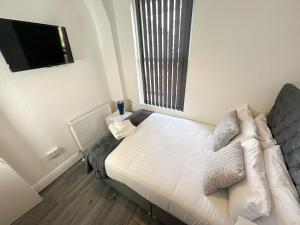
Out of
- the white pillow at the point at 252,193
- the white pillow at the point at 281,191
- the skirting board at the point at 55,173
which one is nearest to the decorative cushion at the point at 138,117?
the skirting board at the point at 55,173

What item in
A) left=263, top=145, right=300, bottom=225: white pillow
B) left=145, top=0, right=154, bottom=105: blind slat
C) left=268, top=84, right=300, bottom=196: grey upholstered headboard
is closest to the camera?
left=263, top=145, right=300, bottom=225: white pillow

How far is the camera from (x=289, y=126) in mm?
1047

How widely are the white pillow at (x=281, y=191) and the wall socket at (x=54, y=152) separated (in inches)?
87.3

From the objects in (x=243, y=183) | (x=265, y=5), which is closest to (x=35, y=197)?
(x=243, y=183)

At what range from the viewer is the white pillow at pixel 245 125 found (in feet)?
3.92

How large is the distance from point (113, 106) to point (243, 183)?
231 cm

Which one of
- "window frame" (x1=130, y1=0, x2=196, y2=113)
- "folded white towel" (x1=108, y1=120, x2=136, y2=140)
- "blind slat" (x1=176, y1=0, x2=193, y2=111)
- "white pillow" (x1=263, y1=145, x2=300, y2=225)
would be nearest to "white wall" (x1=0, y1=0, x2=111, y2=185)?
"window frame" (x1=130, y1=0, x2=196, y2=113)

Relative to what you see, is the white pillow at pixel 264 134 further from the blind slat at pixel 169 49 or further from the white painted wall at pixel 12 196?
the white painted wall at pixel 12 196

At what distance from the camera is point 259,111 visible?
162cm

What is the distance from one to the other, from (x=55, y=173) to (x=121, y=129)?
112 centimetres

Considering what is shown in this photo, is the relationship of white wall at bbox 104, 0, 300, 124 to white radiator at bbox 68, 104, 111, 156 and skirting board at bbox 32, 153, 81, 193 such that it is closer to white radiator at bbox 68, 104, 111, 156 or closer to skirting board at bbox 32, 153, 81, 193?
white radiator at bbox 68, 104, 111, 156

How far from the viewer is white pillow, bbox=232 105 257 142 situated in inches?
47.0

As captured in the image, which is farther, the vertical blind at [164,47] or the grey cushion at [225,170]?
the vertical blind at [164,47]

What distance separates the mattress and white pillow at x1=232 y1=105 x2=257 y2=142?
34cm
